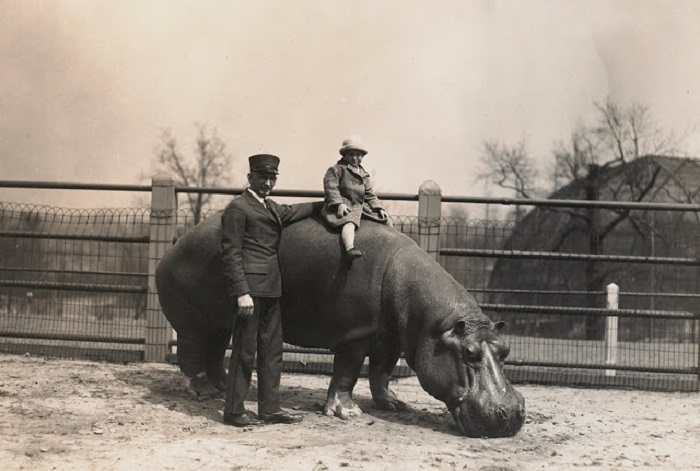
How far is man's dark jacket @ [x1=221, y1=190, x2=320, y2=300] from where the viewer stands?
17.6 feet

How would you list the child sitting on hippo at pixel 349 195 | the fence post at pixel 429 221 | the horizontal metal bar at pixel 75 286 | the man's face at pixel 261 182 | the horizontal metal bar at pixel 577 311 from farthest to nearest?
the horizontal metal bar at pixel 75 286
the fence post at pixel 429 221
the horizontal metal bar at pixel 577 311
the child sitting on hippo at pixel 349 195
the man's face at pixel 261 182

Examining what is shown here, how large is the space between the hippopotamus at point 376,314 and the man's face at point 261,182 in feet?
1.63

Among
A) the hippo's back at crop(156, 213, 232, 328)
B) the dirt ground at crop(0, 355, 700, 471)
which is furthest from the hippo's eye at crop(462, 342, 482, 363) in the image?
the hippo's back at crop(156, 213, 232, 328)

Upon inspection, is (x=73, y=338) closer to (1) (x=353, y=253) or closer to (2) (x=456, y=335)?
(1) (x=353, y=253)

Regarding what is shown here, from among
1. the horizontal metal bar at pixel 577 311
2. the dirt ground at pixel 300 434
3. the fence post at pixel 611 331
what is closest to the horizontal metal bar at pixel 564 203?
the horizontal metal bar at pixel 577 311

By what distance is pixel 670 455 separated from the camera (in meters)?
5.18

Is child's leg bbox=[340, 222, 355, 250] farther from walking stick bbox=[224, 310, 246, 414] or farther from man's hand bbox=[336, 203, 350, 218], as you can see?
walking stick bbox=[224, 310, 246, 414]

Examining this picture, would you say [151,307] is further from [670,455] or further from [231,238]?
[670,455]

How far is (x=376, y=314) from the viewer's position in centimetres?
575

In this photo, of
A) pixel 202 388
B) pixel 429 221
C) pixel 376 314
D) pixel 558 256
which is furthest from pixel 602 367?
pixel 202 388

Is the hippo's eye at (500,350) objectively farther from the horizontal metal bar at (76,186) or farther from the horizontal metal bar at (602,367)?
the horizontal metal bar at (76,186)

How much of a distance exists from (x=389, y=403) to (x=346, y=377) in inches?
22.3

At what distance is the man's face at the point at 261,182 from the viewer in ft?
18.5

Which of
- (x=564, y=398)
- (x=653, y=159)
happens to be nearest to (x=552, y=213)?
(x=653, y=159)
